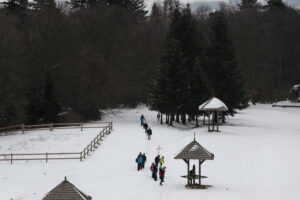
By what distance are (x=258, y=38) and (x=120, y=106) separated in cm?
4650

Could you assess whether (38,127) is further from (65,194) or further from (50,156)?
(65,194)

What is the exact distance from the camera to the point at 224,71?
6469 centimetres

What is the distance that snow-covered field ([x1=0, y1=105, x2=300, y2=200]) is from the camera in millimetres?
29109

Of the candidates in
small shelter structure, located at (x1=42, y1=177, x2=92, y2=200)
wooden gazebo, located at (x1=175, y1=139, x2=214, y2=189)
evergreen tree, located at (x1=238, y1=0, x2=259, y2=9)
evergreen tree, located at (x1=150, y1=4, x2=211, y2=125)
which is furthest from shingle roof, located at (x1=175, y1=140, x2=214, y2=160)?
evergreen tree, located at (x1=238, y1=0, x2=259, y2=9)

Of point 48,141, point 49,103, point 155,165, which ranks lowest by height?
point 48,141

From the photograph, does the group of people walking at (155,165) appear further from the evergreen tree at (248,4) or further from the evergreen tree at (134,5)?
the evergreen tree at (248,4)

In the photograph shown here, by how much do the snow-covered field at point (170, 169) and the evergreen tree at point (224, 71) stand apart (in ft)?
22.0

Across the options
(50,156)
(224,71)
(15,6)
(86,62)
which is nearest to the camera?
(50,156)

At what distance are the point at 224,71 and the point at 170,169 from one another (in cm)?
3103

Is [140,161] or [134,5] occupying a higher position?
[134,5]

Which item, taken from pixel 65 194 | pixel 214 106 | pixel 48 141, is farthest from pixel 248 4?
pixel 65 194

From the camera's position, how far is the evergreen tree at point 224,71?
211ft

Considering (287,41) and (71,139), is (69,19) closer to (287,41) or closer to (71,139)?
(71,139)

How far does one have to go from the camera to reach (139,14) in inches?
4715
